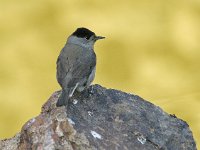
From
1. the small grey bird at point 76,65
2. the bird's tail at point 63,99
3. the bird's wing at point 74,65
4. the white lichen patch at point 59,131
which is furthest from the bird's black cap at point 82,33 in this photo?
the white lichen patch at point 59,131

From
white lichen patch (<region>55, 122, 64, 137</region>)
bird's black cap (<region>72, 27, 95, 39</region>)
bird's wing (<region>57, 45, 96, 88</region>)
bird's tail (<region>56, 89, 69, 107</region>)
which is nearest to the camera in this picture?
white lichen patch (<region>55, 122, 64, 137</region>)

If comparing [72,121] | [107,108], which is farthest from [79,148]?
[107,108]

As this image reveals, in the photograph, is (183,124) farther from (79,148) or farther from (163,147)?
(79,148)

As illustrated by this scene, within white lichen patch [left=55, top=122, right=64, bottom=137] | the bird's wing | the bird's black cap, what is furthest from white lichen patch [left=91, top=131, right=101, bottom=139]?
the bird's black cap

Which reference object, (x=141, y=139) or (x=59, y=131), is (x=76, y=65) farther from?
(x=59, y=131)

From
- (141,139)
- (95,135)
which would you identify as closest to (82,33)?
(141,139)

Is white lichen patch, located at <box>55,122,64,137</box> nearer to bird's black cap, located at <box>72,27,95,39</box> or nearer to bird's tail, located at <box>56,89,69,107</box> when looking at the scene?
bird's tail, located at <box>56,89,69,107</box>

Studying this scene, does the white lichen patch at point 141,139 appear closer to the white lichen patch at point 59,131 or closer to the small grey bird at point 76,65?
the small grey bird at point 76,65
